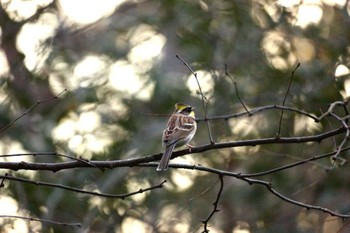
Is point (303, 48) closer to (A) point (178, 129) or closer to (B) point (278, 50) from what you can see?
(B) point (278, 50)

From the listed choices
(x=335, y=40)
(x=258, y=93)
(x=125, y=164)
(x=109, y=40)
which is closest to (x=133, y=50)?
(x=109, y=40)

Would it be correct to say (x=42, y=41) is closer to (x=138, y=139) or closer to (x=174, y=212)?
(x=138, y=139)

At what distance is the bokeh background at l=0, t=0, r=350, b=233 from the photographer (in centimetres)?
957

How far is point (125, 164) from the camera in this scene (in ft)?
14.9

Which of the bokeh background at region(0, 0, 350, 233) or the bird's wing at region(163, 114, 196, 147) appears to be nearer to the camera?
the bird's wing at region(163, 114, 196, 147)

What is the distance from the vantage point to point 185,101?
10188 mm

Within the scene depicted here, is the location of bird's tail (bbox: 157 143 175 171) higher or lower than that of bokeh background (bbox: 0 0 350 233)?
higher

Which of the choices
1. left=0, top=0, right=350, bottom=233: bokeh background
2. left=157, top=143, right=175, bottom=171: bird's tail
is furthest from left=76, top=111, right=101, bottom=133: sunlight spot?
left=157, top=143, right=175, bottom=171: bird's tail

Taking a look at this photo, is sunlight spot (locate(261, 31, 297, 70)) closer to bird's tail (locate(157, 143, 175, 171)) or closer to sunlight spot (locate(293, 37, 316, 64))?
sunlight spot (locate(293, 37, 316, 64))

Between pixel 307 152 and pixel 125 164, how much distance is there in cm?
549

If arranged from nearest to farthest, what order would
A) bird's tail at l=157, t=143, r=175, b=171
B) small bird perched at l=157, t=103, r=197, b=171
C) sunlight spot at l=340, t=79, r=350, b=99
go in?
bird's tail at l=157, t=143, r=175, b=171 → small bird perched at l=157, t=103, r=197, b=171 → sunlight spot at l=340, t=79, r=350, b=99

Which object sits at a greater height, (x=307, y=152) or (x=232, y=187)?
(x=307, y=152)

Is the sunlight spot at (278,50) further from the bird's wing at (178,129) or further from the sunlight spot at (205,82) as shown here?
the bird's wing at (178,129)

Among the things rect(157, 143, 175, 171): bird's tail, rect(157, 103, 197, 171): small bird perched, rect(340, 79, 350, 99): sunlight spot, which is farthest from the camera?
rect(340, 79, 350, 99): sunlight spot
